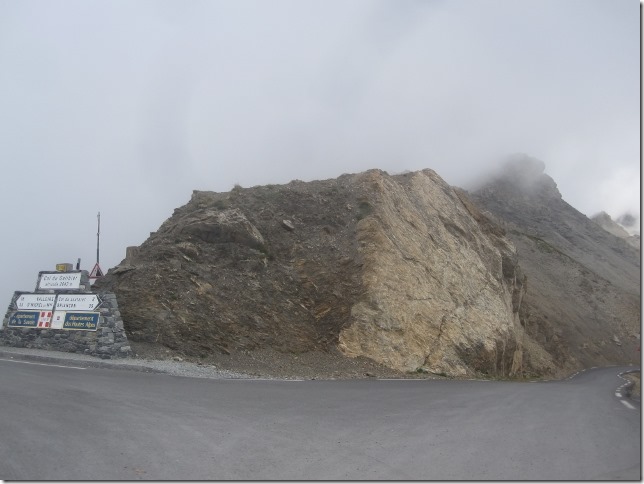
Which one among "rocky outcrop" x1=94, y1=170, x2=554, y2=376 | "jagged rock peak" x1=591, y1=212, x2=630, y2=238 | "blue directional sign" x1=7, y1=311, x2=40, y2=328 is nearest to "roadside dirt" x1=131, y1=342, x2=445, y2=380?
"rocky outcrop" x1=94, y1=170, x2=554, y2=376

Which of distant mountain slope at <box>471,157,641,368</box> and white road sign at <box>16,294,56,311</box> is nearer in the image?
white road sign at <box>16,294,56,311</box>

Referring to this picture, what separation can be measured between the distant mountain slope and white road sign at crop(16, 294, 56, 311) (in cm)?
4127

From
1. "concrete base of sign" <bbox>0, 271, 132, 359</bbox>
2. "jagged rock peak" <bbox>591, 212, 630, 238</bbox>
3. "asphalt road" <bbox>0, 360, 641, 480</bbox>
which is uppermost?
"jagged rock peak" <bbox>591, 212, 630, 238</bbox>

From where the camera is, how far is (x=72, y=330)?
18266mm

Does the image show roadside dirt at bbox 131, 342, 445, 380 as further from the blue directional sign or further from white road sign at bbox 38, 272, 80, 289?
the blue directional sign

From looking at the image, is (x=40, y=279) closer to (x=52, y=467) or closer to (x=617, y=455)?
(x=52, y=467)

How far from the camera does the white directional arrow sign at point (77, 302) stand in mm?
18125

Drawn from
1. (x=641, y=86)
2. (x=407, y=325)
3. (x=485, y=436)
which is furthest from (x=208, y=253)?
(x=641, y=86)

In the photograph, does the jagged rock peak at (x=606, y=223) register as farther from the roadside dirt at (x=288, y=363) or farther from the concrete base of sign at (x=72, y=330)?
the concrete base of sign at (x=72, y=330)

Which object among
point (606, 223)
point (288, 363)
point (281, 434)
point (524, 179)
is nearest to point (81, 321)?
point (288, 363)

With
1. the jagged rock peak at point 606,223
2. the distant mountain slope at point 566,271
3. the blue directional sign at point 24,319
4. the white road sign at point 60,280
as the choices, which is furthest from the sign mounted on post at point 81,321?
the jagged rock peak at point 606,223

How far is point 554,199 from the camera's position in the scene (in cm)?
10588

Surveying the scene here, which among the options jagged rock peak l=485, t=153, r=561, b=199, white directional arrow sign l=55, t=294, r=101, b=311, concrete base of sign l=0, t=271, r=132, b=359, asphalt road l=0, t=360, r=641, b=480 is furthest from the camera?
jagged rock peak l=485, t=153, r=561, b=199

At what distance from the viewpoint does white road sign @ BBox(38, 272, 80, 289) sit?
19328 millimetres
